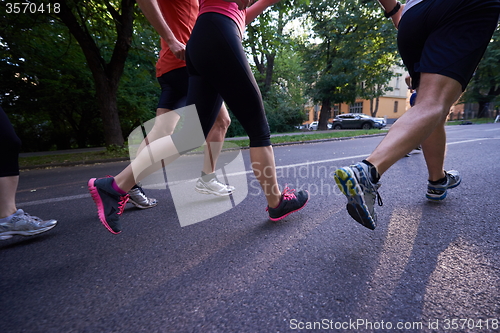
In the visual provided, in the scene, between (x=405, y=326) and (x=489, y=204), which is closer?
(x=405, y=326)

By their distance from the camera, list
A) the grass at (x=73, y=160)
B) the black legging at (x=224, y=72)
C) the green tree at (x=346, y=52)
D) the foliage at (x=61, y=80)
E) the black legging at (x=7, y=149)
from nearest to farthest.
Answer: the black legging at (x=224, y=72), the black legging at (x=7, y=149), the grass at (x=73, y=160), the foliage at (x=61, y=80), the green tree at (x=346, y=52)

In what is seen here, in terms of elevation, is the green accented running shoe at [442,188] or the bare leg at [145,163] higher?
the bare leg at [145,163]

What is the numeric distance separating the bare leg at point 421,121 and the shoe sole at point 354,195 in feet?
0.59

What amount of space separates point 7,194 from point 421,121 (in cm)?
248

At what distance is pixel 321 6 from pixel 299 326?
20109mm

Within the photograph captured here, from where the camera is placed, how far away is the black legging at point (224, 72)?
153cm

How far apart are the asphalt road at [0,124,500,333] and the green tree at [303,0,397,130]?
54.5 ft

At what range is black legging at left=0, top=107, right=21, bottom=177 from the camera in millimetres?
1654

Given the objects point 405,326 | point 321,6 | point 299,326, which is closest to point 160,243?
point 299,326

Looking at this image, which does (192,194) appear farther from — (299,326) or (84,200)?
(299,326)

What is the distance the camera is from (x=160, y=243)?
1.60 m

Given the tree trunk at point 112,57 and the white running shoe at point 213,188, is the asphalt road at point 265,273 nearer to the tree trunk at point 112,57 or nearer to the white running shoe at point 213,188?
the white running shoe at point 213,188

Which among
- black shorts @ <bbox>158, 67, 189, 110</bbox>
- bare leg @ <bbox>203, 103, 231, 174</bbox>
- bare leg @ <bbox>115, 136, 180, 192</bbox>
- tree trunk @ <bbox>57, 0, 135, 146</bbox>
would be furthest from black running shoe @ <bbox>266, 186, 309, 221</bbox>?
tree trunk @ <bbox>57, 0, 135, 146</bbox>

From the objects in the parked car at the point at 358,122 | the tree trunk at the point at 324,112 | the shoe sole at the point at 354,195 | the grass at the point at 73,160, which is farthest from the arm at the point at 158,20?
the parked car at the point at 358,122
